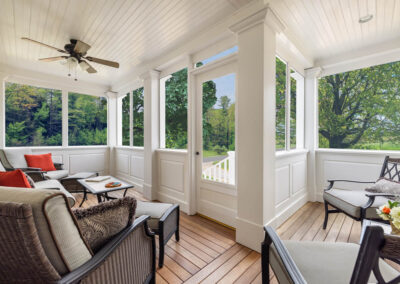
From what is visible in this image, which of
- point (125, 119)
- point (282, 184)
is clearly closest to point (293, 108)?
point (282, 184)

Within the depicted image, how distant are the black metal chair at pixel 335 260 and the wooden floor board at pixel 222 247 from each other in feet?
1.70

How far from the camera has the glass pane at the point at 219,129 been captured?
2.48 m

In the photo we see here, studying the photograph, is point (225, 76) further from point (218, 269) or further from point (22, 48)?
point (22, 48)

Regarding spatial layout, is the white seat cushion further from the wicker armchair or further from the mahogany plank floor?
the wicker armchair

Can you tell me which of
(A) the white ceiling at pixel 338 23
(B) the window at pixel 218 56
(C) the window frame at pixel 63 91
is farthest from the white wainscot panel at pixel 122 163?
(A) the white ceiling at pixel 338 23

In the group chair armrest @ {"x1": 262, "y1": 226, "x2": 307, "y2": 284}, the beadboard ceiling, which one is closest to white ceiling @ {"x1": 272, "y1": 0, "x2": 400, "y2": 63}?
the beadboard ceiling

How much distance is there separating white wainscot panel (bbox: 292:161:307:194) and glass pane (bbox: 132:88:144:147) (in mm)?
3124

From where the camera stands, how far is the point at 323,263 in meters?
1.04

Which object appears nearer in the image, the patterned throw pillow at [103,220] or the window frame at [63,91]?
the patterned throw pillow at [103,220]

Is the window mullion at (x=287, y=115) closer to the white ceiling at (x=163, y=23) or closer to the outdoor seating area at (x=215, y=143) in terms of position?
the outdoor seating area at (x=215, y=143)

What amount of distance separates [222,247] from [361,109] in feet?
10.2

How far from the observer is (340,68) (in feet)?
10.2

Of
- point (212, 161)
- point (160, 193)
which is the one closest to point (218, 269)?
point (212, 161)

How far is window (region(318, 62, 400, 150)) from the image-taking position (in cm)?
274
